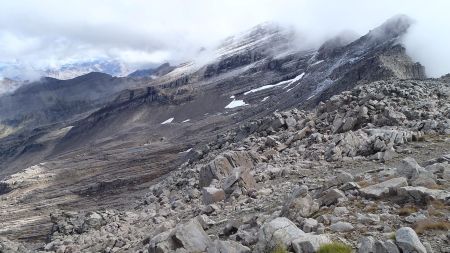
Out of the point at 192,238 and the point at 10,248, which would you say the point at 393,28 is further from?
the point at 192,238

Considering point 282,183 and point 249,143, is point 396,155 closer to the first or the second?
point 282,183

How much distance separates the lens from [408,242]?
36.9 ft

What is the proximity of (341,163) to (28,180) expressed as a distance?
19417 centimetres

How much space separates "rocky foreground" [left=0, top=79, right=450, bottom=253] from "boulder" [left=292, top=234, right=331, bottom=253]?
0.03 m

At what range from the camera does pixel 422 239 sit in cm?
1226

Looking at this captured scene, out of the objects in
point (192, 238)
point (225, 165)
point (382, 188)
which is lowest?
point (225, 165)

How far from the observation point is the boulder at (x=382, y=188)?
16.0 meters

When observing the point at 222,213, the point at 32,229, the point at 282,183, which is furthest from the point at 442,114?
the point at 32,229

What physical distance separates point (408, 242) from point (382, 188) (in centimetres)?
528

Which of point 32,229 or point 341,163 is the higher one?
point 341,163

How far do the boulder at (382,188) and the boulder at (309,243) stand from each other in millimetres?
4269

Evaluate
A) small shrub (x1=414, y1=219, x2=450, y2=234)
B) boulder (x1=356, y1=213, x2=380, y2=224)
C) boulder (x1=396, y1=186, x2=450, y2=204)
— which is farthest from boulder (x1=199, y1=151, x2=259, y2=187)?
small shrub (x1=414, y1=219, x2=450, y2=234)

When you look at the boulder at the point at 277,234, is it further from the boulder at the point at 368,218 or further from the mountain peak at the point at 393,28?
the mountain peak at the point at 393,28

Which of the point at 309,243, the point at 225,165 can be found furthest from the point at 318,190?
the point at 225,165
